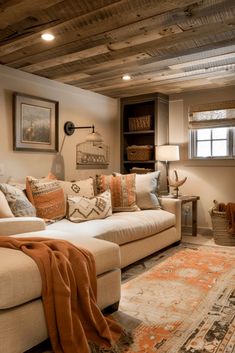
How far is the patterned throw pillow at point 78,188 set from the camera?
3.52 m

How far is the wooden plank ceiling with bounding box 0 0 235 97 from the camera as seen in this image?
2.22 metres

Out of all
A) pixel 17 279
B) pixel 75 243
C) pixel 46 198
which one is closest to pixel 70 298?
pixel 17 279

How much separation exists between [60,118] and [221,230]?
100 inches

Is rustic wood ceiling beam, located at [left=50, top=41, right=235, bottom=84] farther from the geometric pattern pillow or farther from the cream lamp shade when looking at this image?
the geometric pattern pillow

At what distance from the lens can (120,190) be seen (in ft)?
12.6

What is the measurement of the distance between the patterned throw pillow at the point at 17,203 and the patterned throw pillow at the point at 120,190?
3.68 ft

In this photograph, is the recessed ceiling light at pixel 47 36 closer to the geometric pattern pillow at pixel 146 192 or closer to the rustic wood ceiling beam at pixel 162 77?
the rustic wood ceiling beam at pixel 162 77

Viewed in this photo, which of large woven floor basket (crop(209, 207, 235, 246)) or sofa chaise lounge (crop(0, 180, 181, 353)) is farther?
large woven floor basket (crop(209, 207, 235, 246))

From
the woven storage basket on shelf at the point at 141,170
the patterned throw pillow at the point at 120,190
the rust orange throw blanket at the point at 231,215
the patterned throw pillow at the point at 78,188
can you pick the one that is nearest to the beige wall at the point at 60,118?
the woven storage basket on shelf at the point at 141,170

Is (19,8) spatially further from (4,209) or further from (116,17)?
(4,209)

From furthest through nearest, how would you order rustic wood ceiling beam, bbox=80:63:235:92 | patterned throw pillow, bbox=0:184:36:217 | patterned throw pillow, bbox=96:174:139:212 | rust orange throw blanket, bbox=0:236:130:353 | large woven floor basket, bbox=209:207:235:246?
large woven floor basket, bbox=209:207:235:246 < patterned throw pillow, bbox=96:174:139:212 < rustic wood ceiling beam, bbox=80:63:235:92 < patterned throw pillow, bbox=0:184:36:217 < rust orange throw blanket, bbox=0:236:130:353

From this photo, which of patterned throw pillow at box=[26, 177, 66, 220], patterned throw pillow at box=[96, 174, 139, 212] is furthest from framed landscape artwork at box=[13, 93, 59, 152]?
patterned throw pillow at box=[96, 174, 139, 212]

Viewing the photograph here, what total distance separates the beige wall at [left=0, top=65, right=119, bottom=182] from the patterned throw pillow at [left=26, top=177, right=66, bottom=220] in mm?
494

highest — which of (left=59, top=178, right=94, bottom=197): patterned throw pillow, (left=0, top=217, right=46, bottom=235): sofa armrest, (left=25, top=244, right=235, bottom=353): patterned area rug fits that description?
(left=59, top=178, right=94, bottom=197): patterned throw pillow
